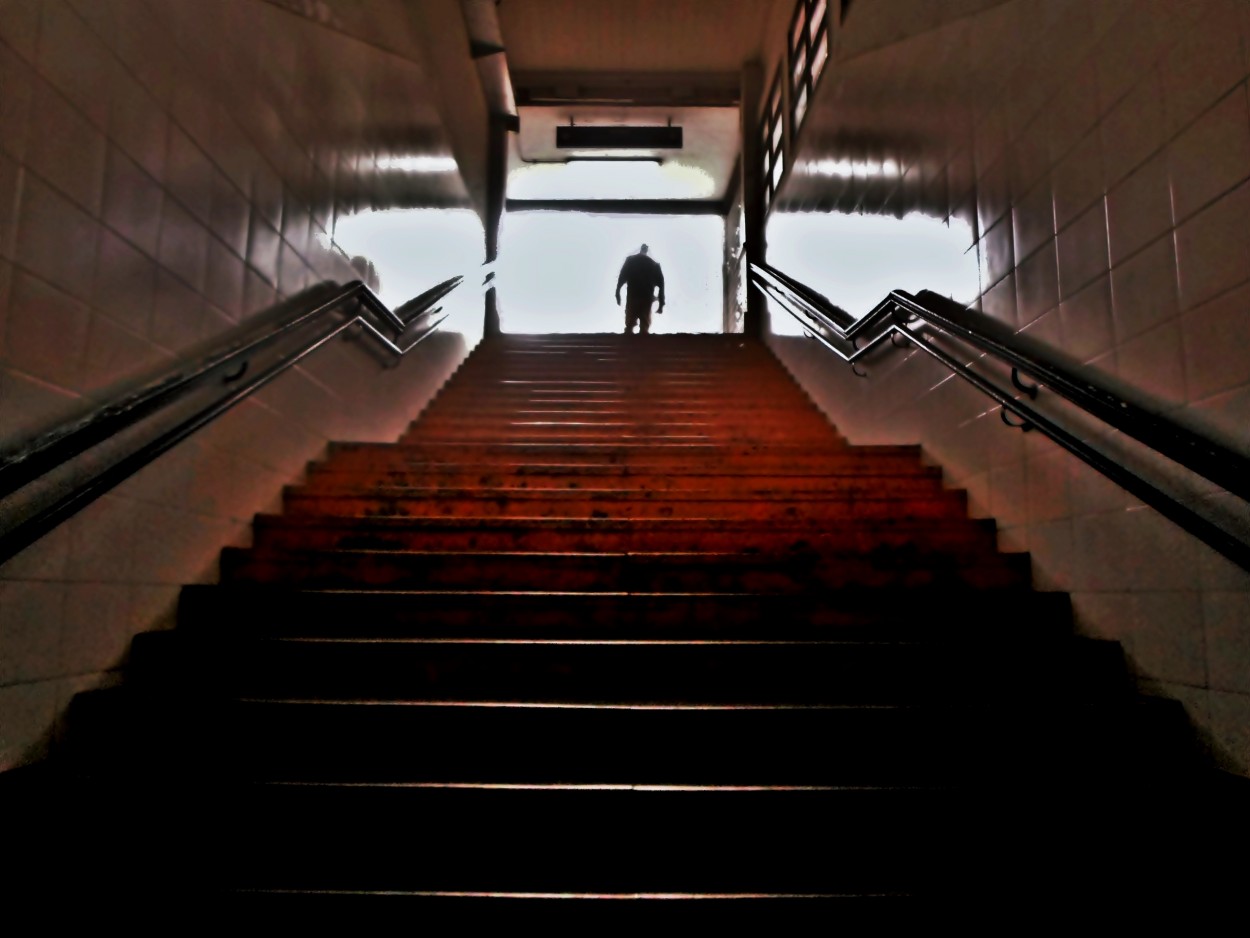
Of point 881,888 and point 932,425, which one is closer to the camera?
point 881,888

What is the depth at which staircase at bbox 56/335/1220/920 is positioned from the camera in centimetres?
144

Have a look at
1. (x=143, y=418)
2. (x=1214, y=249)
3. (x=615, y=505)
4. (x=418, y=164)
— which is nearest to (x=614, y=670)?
(x=615, y=505)

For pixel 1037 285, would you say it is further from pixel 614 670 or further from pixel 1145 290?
pixel 614 670

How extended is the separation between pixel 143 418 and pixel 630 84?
27.0 feet

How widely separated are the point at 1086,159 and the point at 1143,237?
0.38 meters

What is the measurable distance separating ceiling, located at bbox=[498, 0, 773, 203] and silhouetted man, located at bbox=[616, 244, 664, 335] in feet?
5.83

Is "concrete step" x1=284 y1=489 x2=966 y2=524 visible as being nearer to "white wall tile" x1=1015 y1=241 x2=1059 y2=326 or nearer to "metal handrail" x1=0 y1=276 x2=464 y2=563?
"metal handrail" x1=0 y1=276 x2=464 y2=563

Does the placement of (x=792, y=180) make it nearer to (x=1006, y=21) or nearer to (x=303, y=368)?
(x=1006, y=21)

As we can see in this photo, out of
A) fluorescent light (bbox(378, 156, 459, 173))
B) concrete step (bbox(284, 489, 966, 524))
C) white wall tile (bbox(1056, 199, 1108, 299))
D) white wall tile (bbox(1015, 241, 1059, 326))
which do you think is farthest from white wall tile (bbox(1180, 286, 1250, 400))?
fluorescent light (bbox(378, 156, 459, 173))

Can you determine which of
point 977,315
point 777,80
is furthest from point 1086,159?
point 777,80

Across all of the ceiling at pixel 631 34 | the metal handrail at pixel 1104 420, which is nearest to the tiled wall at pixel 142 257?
the metal handrail at pixel 1104 420

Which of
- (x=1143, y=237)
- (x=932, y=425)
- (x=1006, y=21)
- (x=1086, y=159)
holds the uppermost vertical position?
(x=1006, y=21)

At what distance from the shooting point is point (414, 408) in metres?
4.87

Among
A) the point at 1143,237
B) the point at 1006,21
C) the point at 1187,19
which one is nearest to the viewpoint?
the point at 1187,19
